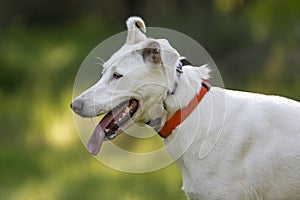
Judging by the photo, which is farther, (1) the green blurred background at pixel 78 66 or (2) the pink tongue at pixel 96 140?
(1) the green blurred background at pixel 78 66

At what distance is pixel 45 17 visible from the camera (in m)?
18.0

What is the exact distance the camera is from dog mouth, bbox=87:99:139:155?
5277 mm

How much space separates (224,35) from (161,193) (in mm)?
5705

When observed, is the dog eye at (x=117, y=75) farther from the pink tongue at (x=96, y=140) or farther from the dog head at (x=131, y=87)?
the pink tongue at (x=96, y=140)

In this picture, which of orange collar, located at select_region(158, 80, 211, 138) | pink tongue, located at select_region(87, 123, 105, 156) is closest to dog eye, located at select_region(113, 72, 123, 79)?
pink tongue, located at select_region(87, 123, 105, 156)

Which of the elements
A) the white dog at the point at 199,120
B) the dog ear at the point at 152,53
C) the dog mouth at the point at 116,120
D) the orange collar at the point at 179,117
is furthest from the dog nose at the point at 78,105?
the orange collar at the point at 179,117

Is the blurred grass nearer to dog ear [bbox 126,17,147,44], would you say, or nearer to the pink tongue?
the pink tongue

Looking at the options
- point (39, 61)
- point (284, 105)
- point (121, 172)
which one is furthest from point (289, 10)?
point (284, 105)

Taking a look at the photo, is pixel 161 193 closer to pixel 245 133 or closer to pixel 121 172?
pixel 121 172

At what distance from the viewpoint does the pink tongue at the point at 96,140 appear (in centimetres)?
534

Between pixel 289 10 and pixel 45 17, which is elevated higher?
pixel 289 10

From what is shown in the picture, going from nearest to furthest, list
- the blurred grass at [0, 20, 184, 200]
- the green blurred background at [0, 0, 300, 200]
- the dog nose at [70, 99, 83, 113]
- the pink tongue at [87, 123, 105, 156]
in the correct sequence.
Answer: the dog nose at [70, 99, 83, 113] → the pink tongue at [87, 123, 105, 156] → the blurred grass at [0, 20, 184, 200] → the green blurred background at [0, 0, 300, 200]

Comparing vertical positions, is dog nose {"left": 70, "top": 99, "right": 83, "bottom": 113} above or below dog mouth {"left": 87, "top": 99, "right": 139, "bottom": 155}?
above

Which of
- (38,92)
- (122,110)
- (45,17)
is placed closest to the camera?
(122,110)
